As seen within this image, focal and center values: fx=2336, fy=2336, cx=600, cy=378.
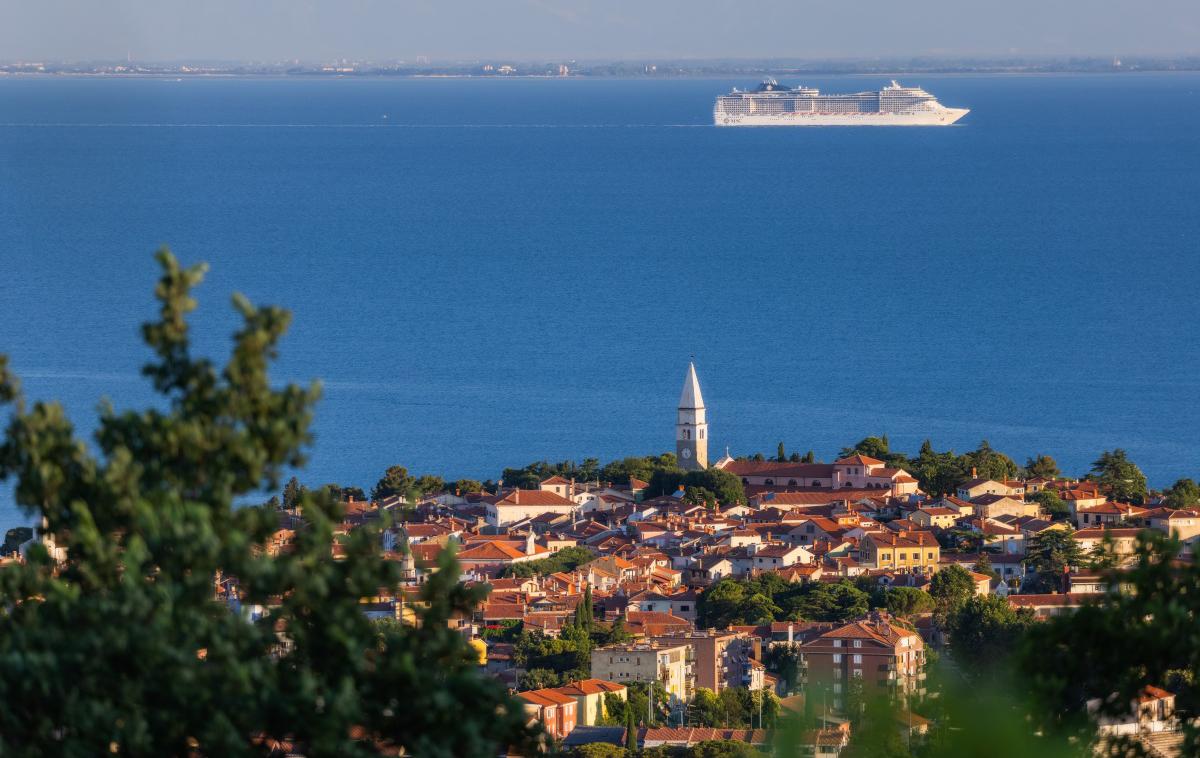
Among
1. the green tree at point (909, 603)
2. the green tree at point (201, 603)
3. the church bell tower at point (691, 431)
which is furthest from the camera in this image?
the church bell tower at point (691, 431)

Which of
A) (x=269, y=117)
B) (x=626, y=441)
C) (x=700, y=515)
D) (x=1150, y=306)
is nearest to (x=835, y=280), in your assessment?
(x=1150, y=306)

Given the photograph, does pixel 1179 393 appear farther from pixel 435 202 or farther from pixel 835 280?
pixel 435 202


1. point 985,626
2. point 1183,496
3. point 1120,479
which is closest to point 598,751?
point 985,626

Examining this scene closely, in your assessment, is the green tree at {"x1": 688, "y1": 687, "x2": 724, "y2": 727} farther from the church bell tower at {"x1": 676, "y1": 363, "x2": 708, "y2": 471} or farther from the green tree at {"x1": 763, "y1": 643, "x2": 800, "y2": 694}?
the church bell tower at {"x1": 676, "y1": 363, "x2": 708, "y2": 471}

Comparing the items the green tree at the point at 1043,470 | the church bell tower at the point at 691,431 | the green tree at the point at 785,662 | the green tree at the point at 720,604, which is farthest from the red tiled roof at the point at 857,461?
the green tree at the point at 785,662

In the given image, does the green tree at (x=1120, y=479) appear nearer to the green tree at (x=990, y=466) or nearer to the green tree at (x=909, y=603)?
the green tree at (x=990, y=466)

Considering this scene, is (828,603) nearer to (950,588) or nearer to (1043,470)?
(950,588)

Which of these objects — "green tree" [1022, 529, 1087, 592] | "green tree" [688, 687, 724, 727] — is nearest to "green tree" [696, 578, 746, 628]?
"green tree" [1022, 529, 1087, 592]
